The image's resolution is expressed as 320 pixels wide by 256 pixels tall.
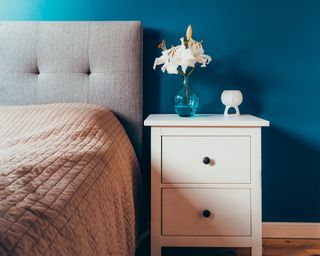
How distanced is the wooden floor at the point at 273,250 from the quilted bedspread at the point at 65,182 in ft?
1.45

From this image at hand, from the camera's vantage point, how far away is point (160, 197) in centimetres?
161

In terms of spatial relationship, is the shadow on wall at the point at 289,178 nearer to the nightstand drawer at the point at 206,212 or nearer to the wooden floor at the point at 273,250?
the wooden floor at the point at 273,250

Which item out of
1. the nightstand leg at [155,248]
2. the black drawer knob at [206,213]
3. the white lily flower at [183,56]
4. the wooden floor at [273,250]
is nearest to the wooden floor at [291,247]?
the wooden floor at [273,250]

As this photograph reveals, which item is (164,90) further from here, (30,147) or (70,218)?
(70,218)

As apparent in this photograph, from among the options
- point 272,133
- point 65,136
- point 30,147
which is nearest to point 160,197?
point 65,136

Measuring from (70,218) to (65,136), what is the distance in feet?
2.09

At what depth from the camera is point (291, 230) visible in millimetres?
1985

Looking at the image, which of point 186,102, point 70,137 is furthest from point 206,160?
point 70,137

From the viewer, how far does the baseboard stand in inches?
77.8

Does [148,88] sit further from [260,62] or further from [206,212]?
[206,212]

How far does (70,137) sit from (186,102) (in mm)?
627

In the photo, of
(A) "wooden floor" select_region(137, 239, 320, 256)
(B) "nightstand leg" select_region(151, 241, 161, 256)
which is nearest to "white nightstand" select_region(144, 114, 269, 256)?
(B) "nightstand leg" select_region(151, 241, 161, 256)

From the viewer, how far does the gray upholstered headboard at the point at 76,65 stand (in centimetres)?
184

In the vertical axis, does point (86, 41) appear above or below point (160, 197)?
above
